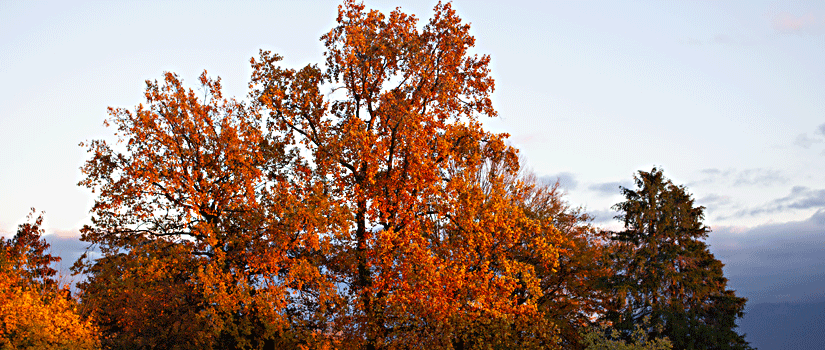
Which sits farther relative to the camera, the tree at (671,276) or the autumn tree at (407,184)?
the tree at (671,276)

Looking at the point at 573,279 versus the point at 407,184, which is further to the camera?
the point at 573,279

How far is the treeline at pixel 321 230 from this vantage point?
802 inches

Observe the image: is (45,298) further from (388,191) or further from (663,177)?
(663,177)

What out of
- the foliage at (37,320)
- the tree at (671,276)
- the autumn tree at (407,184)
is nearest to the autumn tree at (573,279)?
the tree at (671,276)

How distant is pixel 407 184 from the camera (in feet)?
72.7

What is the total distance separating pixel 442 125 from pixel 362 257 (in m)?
6.04

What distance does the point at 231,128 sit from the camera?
23.0 metres

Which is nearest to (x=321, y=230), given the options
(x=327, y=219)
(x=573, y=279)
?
(x=327, y=219)

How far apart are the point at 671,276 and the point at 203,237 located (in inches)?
769

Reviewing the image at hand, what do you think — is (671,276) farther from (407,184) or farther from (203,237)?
(203,237)

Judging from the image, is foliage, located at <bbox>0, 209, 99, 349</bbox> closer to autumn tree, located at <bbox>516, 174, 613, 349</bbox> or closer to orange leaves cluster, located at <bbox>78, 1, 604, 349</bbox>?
orange leaves cluster, located at <bbox>78, 1, 604, 349</bbox>

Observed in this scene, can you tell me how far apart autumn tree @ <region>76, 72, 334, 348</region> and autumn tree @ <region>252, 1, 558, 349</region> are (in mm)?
1454

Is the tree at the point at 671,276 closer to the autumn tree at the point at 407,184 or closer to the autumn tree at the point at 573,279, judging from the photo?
the autumn tree at the point at 573,279

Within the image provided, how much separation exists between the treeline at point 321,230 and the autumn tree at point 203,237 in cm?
7
